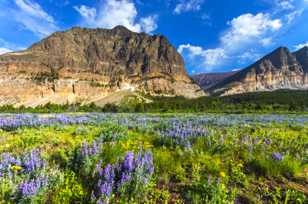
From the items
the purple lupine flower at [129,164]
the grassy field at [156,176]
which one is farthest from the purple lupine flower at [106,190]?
the purple lupine flower at [129,164]

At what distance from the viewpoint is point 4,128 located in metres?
10.1

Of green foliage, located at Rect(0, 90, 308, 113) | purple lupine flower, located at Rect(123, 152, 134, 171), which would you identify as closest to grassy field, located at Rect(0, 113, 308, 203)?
purple lupine flower, located at Rect(123, 152, 134, 171)

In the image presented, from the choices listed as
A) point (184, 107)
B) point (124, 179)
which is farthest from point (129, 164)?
point (184, 107)

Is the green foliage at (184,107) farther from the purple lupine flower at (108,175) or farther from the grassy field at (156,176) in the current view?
the purple lupine flower at (108,175)

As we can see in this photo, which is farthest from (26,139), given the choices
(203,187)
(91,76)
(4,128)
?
(91,76)

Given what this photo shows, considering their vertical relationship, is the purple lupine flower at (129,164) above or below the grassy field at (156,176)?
above

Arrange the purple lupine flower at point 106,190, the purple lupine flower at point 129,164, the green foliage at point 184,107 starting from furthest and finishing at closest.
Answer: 1. the green foliage at point 184,107
2. the purple lupine flower at point 129,164
3. the purple lupine flower at point 106,190

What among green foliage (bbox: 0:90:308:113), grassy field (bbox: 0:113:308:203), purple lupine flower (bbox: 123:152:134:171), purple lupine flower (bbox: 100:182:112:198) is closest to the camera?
purple lupine flower (bbox: 100:182:112:198)

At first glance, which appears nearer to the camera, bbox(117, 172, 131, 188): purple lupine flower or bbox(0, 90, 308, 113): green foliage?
bbox(117, 172, 131, 188): purple lupine flower

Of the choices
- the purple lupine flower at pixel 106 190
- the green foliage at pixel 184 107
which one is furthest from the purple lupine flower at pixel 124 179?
the green foliage at pixel 184 107

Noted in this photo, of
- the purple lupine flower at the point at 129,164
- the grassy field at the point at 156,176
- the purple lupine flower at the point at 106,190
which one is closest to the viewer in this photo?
the purple lupine flower at the point at 106,190

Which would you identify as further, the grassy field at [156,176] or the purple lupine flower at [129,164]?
the purple lupine flower at [129,164]

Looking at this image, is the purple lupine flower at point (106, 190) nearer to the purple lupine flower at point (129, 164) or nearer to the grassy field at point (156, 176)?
the grassy field at point (156, 176)

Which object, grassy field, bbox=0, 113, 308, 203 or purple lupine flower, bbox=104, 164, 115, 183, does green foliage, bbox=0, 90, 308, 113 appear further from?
purple lupine flower, bbox=104, 164, 115, 183
